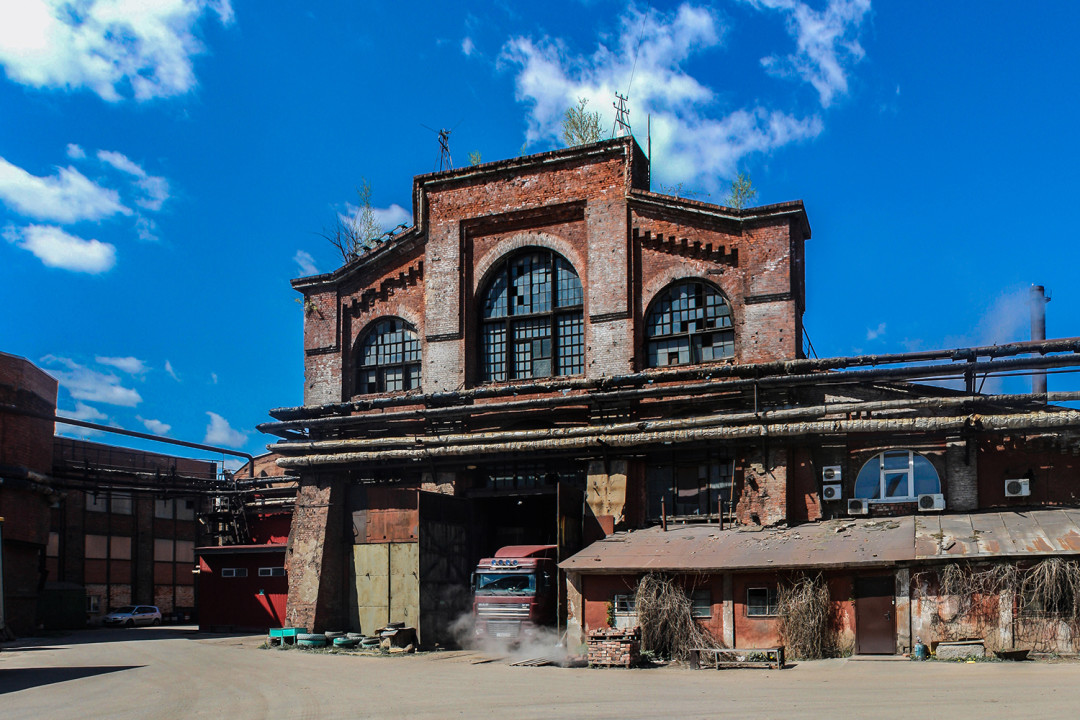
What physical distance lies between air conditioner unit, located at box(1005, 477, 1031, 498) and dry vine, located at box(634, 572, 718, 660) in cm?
813

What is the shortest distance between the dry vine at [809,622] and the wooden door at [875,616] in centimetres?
61

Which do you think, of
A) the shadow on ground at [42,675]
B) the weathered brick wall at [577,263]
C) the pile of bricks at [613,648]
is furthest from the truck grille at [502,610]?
the shadow on ground at [42,675]

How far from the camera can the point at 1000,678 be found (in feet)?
55.3

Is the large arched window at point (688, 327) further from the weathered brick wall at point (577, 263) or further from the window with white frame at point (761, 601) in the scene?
the window with white frame at point (761, 601)

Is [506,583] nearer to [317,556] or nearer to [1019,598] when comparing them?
[317,556]

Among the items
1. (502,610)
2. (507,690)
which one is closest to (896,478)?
(502,610)

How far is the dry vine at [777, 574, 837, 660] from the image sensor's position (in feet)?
70.8

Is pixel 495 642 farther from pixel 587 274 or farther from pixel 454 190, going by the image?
pixel 454 190

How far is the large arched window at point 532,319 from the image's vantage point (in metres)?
30.1

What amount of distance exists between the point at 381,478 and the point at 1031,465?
1875cm

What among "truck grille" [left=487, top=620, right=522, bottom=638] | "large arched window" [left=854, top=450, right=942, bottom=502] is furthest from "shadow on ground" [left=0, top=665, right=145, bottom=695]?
"large arched window" [left=854, top=450, right=942, bottom=502]

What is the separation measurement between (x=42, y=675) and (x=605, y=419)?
1545 cm

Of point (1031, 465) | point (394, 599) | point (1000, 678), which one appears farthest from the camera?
point (394, 599)

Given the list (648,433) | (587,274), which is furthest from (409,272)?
(648,433)
